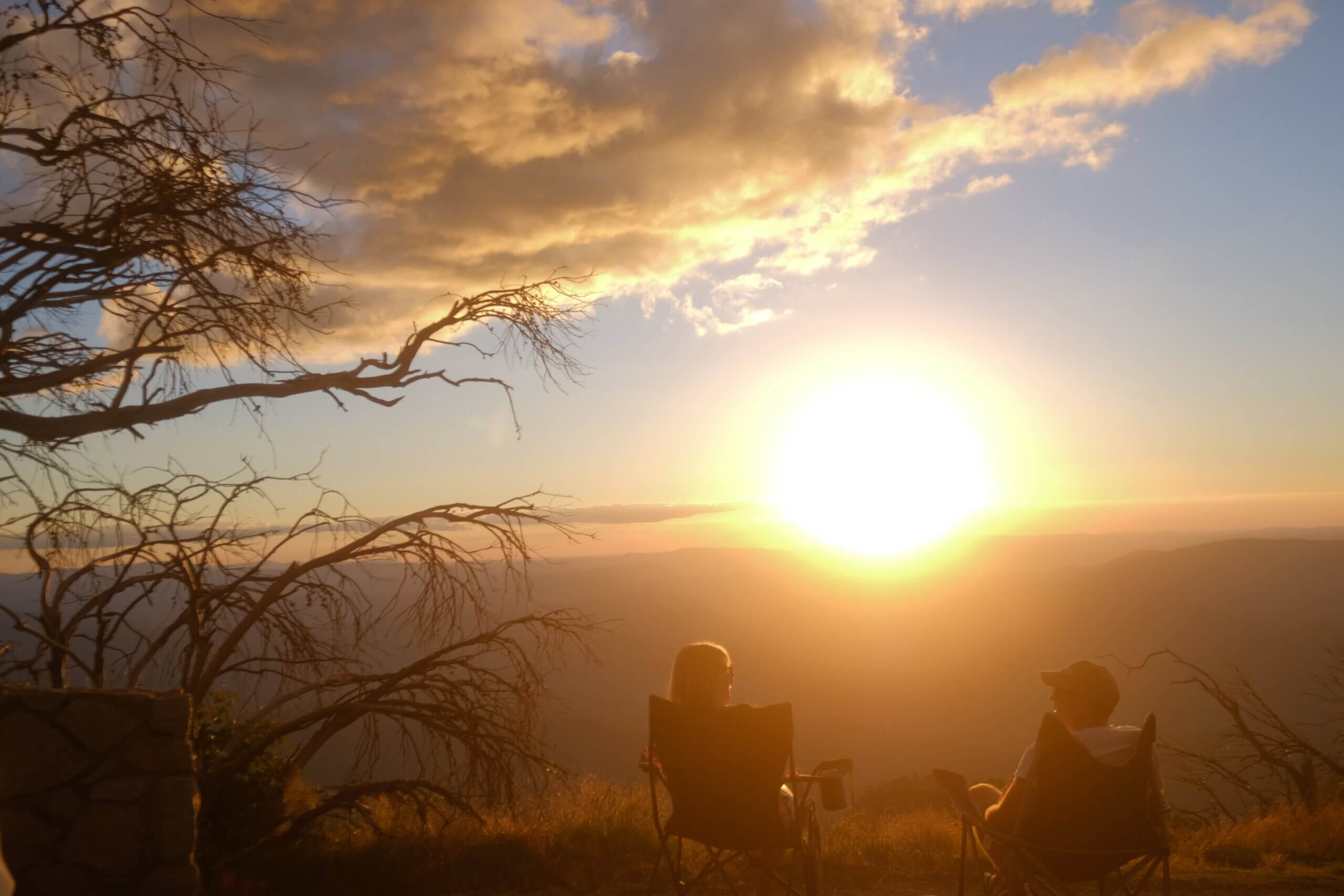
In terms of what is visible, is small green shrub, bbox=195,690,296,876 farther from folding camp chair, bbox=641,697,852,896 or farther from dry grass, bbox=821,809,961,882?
dry grass, bbox=821,809,961,882

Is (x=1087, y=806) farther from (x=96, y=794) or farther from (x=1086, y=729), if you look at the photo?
(x=96, y=794)

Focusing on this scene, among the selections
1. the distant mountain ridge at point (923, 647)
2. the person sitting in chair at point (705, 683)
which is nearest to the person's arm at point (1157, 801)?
the person sitting in chair at point (705, 683)

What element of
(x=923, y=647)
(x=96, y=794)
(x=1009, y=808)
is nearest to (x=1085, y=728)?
(x=1009, y=808)

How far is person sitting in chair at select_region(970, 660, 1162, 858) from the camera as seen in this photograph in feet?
10.1

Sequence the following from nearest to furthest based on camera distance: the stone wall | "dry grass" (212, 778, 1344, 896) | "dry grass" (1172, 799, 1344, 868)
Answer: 1. the stone wall
2. "dry grass" (212, 778, 1344, 896)
3. "dry grass" (1172, 799, 1344, 868)

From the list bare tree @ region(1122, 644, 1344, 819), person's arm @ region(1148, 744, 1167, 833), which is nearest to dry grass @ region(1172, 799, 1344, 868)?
bare tree @ region(1122, 644, 1344, 819)

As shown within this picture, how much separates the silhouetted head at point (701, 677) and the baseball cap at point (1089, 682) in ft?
4.36

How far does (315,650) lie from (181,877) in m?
2.30

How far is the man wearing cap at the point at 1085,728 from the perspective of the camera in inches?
121

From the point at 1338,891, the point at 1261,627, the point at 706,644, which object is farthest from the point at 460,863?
the point at 1261,627

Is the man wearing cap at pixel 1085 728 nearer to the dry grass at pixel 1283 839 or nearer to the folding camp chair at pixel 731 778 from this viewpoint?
the folding camp chair at pixel 731 778

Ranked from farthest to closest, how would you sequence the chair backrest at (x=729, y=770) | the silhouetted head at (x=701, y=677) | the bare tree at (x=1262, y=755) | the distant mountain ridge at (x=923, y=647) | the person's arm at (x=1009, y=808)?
the distant mountain ridge at (x=923, y=647) < the bare tree at (x=1262, y=755) < the silhouetted head at (x=701, y=677) < the chair backrest at (x=729, y=770) < the person's arm at (x=1009, y=808)

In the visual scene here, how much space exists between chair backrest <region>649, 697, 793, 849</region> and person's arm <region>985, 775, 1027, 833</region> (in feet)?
2.65

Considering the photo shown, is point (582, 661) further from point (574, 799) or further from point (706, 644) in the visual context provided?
point (706, 644)
